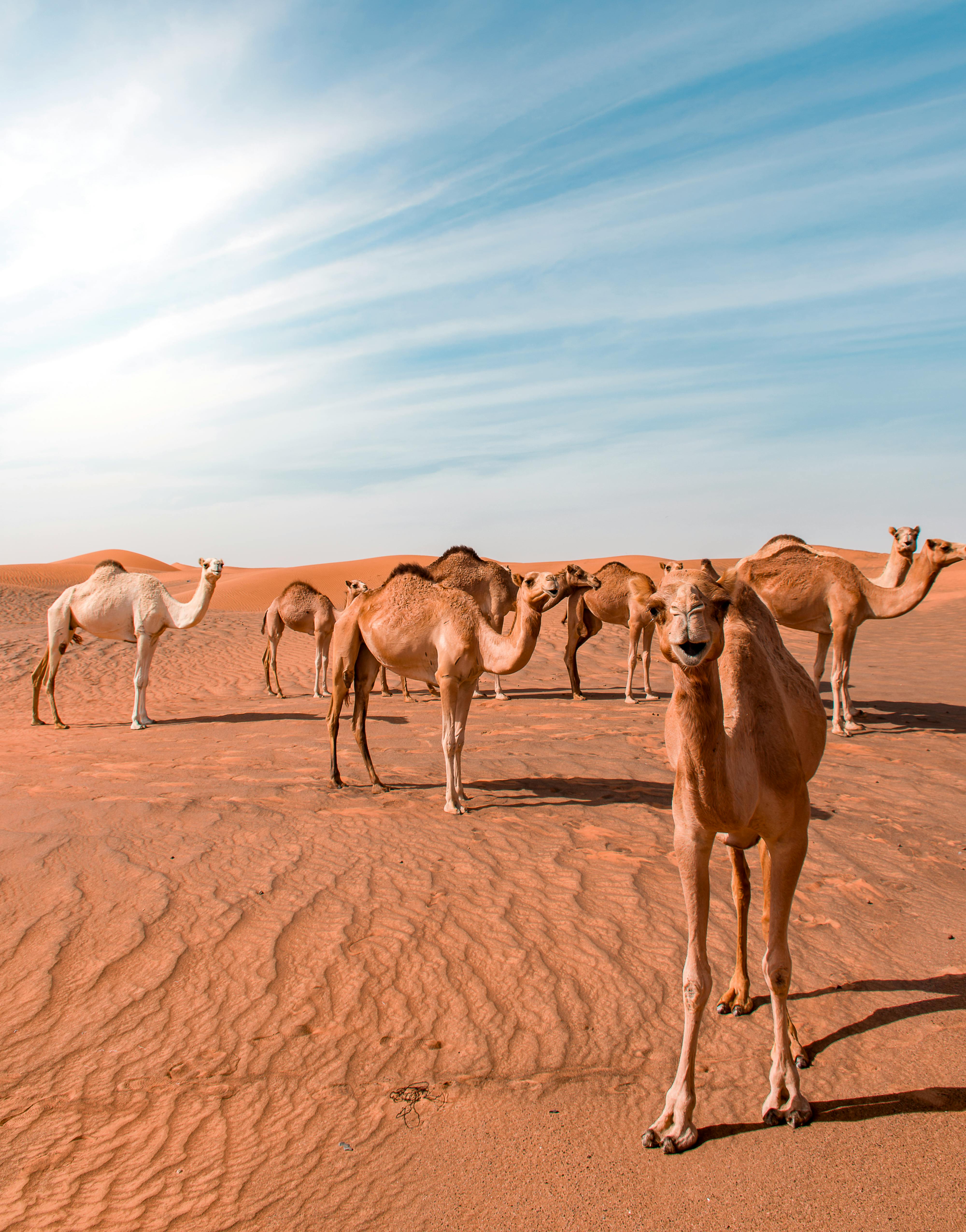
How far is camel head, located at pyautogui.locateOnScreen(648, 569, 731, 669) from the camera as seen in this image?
2373mm

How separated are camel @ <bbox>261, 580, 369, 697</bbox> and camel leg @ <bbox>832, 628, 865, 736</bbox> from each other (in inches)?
311

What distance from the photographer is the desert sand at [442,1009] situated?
9.39ft

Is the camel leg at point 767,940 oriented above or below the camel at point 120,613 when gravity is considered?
below

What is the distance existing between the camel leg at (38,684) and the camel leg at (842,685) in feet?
37.1

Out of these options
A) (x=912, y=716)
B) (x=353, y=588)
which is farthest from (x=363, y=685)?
(x=912, y=716)

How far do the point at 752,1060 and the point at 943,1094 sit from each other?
749mm

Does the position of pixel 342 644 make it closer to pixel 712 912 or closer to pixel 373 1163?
pixel 712 912

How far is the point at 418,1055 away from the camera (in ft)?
11.9

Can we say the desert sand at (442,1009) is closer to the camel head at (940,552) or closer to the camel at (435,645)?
the camel at (435,645)

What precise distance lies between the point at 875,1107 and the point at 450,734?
A: 4.56m

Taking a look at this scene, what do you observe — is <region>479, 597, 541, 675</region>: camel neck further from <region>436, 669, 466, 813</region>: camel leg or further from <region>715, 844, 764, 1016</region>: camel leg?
<region>715, 844, 764, 1016</region>: camel leg

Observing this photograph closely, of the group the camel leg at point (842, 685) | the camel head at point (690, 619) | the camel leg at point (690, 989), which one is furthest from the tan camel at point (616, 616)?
the camel head at point (690, 619)

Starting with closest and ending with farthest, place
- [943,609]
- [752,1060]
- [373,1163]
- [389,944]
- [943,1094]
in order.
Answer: [373,1163] → [943,1094] → [752,1060] → [389,944] → [943,609]

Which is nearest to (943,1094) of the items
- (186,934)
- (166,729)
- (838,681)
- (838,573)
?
(186,934)
